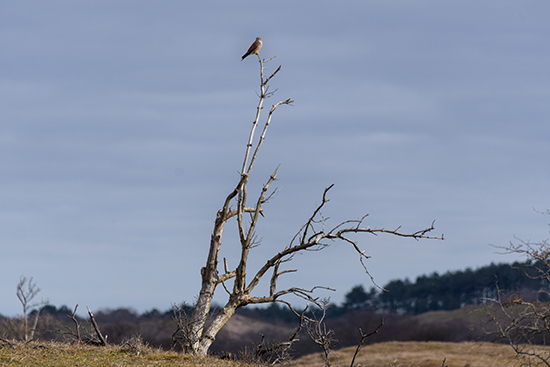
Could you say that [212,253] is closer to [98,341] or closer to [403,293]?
[98,341]

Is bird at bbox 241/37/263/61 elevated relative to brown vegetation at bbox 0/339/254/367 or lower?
elevated

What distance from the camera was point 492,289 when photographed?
237 ft

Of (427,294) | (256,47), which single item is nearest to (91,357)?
(256,47)

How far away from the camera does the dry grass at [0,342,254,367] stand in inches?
430

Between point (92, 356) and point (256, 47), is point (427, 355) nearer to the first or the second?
point (256, 47)

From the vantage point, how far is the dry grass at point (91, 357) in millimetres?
10914

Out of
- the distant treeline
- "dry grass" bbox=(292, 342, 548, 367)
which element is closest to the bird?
"dry grass" bbox=(292, 342, 548, 367)

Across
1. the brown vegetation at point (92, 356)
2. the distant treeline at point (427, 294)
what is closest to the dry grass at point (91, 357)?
the brown vegetation at point (92, 356)

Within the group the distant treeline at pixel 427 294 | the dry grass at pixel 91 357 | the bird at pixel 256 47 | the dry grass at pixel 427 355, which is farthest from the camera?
the distant treeline at pixel 427 294

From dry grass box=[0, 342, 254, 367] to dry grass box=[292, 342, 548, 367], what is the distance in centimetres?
2996

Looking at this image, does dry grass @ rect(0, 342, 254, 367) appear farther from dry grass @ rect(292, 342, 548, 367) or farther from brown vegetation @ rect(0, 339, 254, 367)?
dry grass @ rect(292, 342, 548, 367)

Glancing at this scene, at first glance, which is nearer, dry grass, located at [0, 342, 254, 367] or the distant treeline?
dry grass, located at [0, 342, 254, 367]

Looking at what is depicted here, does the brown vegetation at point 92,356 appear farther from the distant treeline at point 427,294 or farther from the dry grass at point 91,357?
the distant treeline at point 427,294

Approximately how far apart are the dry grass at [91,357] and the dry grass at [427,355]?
1180 inches
